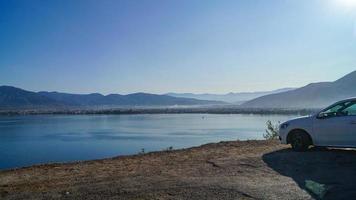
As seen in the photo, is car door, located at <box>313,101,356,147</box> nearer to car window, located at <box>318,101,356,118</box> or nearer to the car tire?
car window, located at <box>318,101,356,118</box>

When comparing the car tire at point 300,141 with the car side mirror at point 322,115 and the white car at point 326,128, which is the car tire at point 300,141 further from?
the car side mirror at point 322,115

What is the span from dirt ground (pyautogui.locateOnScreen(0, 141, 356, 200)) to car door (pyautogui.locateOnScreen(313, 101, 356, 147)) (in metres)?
0.33

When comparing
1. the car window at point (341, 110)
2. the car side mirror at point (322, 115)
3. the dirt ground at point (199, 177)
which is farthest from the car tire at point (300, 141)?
the car window at point (341, 110)

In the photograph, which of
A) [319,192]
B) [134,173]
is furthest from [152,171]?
[319,192]

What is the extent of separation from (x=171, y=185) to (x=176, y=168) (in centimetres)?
210

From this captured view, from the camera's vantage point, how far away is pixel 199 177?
8.89 meters

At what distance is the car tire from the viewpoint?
39.3ft

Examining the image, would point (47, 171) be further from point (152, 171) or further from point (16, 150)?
point (16, 150)

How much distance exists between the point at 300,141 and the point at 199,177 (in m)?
4.44

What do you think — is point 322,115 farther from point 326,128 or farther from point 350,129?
point 350,129

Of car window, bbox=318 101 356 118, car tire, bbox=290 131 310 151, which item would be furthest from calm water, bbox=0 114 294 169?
car window, bbox=318 101 356 118

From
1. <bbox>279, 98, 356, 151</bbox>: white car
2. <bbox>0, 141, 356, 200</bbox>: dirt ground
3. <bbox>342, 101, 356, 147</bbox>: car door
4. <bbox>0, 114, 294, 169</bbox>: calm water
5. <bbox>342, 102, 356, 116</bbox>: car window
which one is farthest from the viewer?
<bbox>0, 114, 294, 169</bbox>: calm water

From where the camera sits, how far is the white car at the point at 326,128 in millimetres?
11000

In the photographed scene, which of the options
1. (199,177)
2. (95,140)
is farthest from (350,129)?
(95,140)
